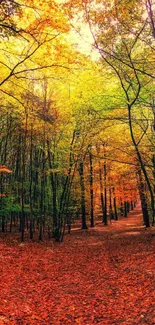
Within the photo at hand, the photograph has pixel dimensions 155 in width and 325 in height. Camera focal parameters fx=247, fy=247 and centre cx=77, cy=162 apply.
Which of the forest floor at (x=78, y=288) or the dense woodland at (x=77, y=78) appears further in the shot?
the dense woodland at (x=77, y=78)

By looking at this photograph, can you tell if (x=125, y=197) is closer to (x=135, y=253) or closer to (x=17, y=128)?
(x=17, y=128)

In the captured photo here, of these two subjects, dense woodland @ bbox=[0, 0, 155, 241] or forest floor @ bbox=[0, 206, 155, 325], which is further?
dense woodland @ bbox=[0, 0, 155, 241]

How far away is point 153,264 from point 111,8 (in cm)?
917

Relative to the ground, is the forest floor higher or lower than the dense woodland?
lower

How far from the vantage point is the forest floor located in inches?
208

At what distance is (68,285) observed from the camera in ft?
25.8

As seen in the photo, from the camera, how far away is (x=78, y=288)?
744cm

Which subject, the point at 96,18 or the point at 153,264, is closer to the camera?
the point at 153,264

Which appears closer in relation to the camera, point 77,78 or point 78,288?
point 78,288

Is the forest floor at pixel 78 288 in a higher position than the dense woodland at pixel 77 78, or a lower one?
lower

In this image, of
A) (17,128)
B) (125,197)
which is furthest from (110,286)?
(125,197)

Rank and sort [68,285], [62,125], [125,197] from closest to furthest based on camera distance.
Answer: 1. [68,285]
2. [62,125]
3. [125,197]

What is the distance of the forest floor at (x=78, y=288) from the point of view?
5.27 m

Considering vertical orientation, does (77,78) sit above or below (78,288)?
above
